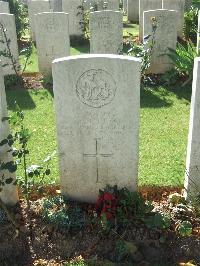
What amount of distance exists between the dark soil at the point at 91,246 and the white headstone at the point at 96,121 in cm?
60

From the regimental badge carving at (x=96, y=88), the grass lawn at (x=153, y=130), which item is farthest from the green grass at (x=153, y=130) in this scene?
the regimental badge carving at (x=96, y=88)

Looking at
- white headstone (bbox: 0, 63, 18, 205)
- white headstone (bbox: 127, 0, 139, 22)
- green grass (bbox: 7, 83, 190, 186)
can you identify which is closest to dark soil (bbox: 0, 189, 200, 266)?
white headstone (bbox: 0, 63, 18, 205)

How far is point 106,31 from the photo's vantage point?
9.03m

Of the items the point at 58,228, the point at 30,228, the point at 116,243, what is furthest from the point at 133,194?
the point at 30,228

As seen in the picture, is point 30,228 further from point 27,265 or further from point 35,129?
point 35,129

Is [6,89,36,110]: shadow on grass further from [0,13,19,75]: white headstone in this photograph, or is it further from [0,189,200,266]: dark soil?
[0,189,200,266]: dark soil

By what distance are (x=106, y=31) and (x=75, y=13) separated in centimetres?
511

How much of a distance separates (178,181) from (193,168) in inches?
29.0

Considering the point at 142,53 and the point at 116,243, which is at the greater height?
the point at 142,53

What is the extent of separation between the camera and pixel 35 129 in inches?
279

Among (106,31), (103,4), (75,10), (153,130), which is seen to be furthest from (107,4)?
(153,130)

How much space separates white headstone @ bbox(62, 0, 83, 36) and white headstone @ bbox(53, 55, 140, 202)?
9.65 m

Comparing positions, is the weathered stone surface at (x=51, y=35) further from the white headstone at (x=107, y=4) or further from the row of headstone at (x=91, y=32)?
the white headstone at (x=107, y=4)

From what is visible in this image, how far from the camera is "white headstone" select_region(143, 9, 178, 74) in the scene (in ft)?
29.4
